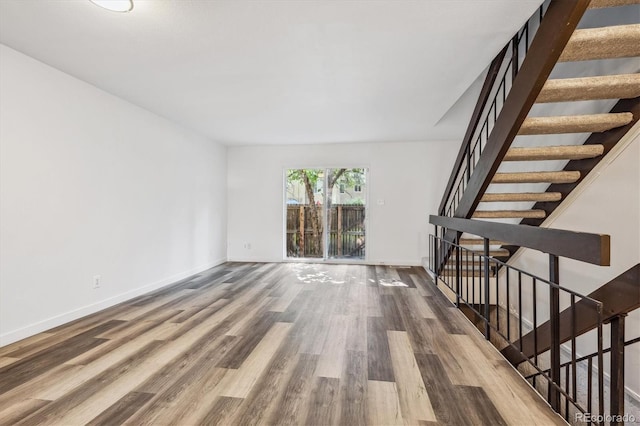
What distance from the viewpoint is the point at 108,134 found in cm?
326

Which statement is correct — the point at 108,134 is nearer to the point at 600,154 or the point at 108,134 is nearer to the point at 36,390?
the point at 36,390

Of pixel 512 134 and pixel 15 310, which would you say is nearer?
pixel 512 134

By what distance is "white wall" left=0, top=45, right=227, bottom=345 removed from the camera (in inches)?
94.6

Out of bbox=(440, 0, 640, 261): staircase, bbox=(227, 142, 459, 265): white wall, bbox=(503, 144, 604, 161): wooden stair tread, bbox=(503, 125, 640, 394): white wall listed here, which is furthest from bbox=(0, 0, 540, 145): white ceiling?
bbox=(227, 142, 459, 265): white wall

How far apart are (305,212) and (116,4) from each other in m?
4.50

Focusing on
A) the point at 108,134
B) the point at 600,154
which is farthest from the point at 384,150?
the point at 108,134

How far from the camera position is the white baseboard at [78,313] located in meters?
2.40

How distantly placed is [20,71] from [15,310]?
1.91m

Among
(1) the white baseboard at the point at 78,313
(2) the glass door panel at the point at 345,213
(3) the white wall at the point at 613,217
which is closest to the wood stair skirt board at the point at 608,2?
(3) the white wall at the point at 613,217

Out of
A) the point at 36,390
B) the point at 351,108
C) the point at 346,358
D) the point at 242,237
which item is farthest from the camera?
the point at 242,237

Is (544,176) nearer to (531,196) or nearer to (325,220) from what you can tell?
(531,196)

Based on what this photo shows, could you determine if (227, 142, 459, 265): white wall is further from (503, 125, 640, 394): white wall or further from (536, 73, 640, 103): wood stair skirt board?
(536, 73, 640, 103): wood stair skirt board

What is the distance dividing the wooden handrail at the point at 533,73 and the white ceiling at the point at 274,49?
0.25m

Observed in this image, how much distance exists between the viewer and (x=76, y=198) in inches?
114
